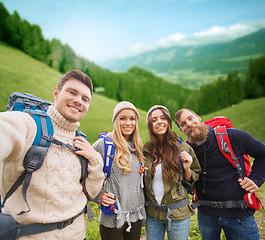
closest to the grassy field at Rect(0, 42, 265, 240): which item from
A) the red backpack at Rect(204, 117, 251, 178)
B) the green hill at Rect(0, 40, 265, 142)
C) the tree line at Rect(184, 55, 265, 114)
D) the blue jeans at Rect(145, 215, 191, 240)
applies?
the green hill at Rect(0, 40, 265, 142)

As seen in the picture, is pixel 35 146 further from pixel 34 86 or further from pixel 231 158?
pixel 34 86

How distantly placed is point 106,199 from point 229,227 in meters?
2.08

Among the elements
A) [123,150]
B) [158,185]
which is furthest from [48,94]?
[158,185]

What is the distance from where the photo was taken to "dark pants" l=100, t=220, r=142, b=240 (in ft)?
9.02

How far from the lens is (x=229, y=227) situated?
2.84 meters

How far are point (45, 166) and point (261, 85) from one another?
54271 mm

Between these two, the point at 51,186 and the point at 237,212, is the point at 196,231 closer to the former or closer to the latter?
the point at 237,212

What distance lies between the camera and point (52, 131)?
1.90 metres

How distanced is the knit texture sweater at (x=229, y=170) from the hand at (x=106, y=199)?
5.46 feet

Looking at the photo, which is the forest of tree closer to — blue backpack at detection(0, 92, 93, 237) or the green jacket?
the green jacket

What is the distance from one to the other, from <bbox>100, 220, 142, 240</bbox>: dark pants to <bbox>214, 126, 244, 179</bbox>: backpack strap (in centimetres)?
184

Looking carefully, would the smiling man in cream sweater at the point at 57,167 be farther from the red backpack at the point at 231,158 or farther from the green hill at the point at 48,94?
the green hill at the point at 48,94

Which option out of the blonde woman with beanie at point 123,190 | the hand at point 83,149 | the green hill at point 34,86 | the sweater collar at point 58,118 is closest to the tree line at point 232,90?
the green hill at point 34,86

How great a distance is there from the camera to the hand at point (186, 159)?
9.34 feet
